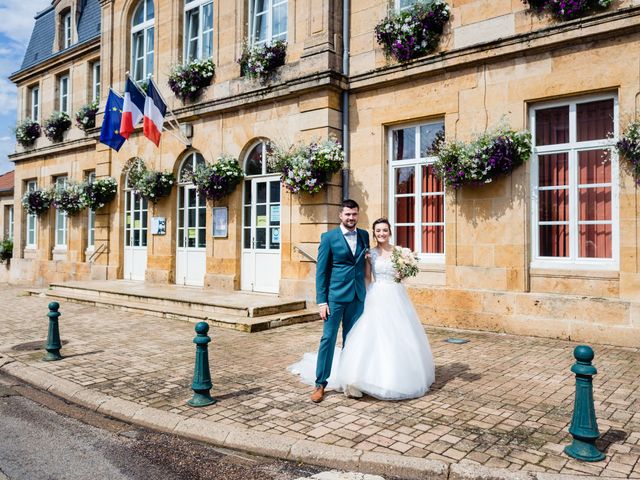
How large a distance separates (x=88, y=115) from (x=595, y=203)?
15146 mm

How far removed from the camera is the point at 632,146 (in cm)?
748

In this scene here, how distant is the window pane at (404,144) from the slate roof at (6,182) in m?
19.4

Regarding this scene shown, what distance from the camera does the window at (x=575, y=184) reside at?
8.21 metres

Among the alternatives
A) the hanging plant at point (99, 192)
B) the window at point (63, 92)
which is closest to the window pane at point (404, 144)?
the hanging plant at point (99, 192)

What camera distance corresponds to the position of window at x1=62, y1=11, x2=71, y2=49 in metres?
19.4

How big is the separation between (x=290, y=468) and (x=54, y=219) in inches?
698

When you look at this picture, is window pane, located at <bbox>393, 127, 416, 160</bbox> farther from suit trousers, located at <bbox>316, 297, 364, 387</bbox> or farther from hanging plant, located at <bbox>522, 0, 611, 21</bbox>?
suit trousers, located at <bbox>316, 297, 364, 387</bbox>

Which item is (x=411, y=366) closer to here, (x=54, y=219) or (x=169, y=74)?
(x=169, y=74)

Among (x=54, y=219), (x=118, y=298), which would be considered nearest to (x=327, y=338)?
(x=118, y=298)

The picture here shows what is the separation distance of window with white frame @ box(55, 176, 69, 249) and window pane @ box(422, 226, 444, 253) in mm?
13427

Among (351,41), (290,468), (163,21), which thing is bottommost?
(290,468)

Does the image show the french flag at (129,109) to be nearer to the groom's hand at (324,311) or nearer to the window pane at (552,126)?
the window pane at (552,126)

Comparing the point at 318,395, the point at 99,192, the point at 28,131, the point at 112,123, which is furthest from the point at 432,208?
the point at 28,131

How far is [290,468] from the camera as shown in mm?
4008
